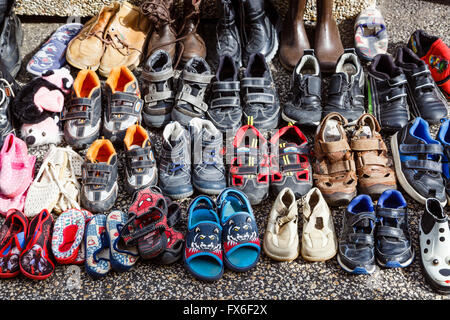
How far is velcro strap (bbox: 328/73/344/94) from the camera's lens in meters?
2.88

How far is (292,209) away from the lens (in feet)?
7.67

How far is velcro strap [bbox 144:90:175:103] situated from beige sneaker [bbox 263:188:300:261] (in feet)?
3.58

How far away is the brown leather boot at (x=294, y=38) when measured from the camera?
329 centimetres

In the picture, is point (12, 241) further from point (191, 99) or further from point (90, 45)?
point (90, 45)

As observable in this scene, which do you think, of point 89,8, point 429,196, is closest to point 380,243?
point 429,196

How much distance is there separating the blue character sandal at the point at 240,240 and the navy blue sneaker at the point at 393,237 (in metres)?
0.65

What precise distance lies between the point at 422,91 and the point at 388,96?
0.27 metres

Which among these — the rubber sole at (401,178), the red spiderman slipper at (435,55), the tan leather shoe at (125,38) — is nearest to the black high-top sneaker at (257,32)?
the tan leather shoe at (125,38)

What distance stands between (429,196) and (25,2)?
11.6ft

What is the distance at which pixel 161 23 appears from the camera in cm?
337

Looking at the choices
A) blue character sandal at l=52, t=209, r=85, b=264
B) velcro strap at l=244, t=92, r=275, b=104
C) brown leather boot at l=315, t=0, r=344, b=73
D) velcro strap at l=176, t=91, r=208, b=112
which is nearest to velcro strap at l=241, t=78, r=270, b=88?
velcro strap at l=244, t=92, r=275, b=104

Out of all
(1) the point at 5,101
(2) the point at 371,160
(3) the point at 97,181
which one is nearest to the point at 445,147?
(2) the point at 371,160

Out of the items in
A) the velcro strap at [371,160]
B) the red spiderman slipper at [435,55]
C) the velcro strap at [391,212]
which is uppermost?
the red spiderman slipper at [435,55]

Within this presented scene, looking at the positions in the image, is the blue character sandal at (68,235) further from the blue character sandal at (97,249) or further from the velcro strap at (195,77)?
the velcro strap at (195,77)
